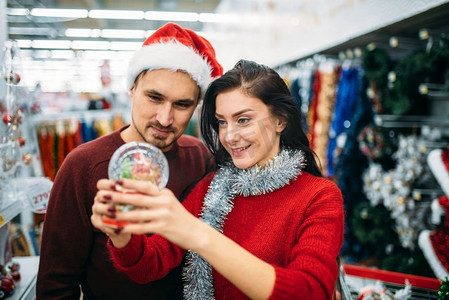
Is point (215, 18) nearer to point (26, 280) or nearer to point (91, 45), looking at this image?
point (91, 45)

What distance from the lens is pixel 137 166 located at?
0.84 metres

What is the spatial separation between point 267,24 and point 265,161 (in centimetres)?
475

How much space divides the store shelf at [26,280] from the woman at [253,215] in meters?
0.71

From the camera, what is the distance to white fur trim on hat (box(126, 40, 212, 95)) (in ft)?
4.86

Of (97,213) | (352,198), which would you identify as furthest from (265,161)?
(352,198)

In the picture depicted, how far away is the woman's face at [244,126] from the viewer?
4.22ft

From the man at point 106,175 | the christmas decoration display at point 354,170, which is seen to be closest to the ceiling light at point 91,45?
the christmas decoration display at point 354,170

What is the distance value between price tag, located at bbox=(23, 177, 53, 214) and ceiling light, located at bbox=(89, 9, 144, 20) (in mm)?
5324

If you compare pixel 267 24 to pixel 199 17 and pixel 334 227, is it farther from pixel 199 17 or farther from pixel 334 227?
pixel 334 227

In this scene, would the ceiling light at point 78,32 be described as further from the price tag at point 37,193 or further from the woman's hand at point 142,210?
the woman's hand at point 142,210

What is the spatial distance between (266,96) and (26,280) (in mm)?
1412

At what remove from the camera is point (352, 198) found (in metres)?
3.38

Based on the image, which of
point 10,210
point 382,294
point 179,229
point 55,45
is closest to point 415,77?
point 382,294

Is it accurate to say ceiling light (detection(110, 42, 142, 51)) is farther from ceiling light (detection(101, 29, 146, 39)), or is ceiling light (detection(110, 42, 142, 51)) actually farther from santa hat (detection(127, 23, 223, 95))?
santa hat (detection(127, 23, 223, 95))
